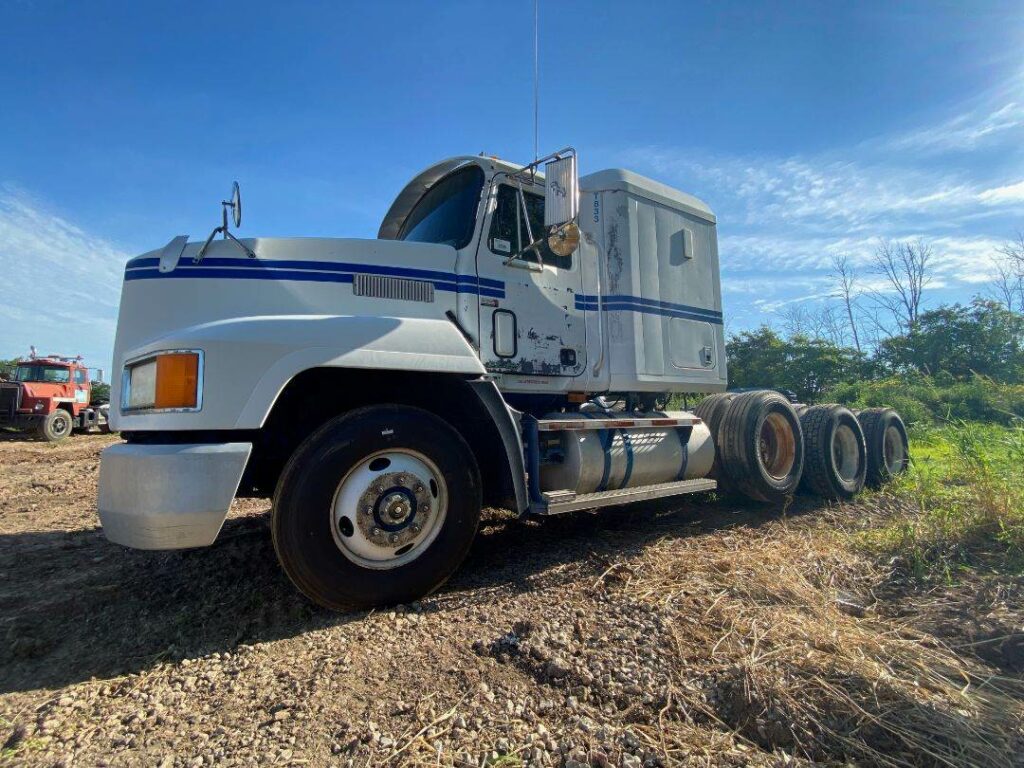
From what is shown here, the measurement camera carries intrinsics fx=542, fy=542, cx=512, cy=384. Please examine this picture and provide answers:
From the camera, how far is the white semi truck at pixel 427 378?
8.62ft

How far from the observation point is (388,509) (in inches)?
113

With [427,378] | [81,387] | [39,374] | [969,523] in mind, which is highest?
[39,374]

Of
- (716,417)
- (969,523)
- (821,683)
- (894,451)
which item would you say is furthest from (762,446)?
(821,683)

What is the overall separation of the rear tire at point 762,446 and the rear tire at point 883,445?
172cm

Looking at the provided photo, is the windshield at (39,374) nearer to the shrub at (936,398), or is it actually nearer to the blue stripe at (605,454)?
the blue stripe at (605,454)

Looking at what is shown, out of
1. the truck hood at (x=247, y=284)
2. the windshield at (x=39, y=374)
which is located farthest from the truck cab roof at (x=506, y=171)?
the windshield at (x=39, y=374)

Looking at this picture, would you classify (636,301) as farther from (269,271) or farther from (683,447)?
(269,271)

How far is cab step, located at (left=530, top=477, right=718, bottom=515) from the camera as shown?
11.6 ft

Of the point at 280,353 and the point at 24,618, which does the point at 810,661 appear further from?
the point at 24,618

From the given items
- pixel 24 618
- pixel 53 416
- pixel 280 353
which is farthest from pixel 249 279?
pixel 53 416

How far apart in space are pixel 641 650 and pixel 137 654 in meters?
2.30

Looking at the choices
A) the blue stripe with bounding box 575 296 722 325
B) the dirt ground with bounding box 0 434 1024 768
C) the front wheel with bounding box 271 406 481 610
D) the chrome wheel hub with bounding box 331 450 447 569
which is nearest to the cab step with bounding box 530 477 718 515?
the dirt ground with bounding box 0 434 1024 768

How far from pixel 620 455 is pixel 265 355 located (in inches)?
104

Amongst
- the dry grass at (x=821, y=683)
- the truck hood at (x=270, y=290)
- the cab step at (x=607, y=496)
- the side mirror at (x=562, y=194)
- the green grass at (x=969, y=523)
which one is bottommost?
the dry grass at (x=821, y=683)
